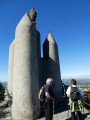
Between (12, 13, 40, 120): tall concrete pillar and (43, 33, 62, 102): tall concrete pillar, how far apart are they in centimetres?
501

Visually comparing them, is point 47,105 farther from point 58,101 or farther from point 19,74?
point 58,101

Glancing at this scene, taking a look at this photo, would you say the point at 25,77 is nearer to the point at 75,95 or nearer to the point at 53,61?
the point at 75,95

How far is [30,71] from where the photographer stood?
46.6 ft

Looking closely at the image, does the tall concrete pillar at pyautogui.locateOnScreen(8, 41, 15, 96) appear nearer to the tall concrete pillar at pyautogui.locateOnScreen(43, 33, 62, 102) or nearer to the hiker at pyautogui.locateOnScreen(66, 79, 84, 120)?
the tall concrete pillar at pyautogui.locateOnScreen(43, 33, 62, 102)

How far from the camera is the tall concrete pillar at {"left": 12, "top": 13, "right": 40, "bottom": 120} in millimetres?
13961

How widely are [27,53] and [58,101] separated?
7325 millimetres

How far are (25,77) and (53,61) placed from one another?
6.03 meters

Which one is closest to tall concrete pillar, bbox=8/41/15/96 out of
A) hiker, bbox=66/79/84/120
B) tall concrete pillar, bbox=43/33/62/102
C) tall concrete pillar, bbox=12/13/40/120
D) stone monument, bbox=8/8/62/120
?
tall concrete pillar, bbox=43/33/62/102

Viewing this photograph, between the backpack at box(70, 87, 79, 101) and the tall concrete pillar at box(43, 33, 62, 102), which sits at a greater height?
the tall concrete pillar at box(43, 33, 62, 102)

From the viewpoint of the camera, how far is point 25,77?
46.1 ft

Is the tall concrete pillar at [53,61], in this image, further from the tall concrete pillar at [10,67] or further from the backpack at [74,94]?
the backpack at [74,94]

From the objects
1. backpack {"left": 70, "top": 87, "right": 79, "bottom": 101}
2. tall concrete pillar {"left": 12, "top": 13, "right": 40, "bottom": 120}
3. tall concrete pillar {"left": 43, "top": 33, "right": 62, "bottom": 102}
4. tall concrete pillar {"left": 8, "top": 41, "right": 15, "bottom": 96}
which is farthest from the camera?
tall concrete pillar {"left": 8, "top": 41, "right": 15, "bottom": 96}

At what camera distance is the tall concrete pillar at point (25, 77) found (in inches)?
550

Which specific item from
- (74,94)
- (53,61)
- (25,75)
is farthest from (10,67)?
(74,94)
